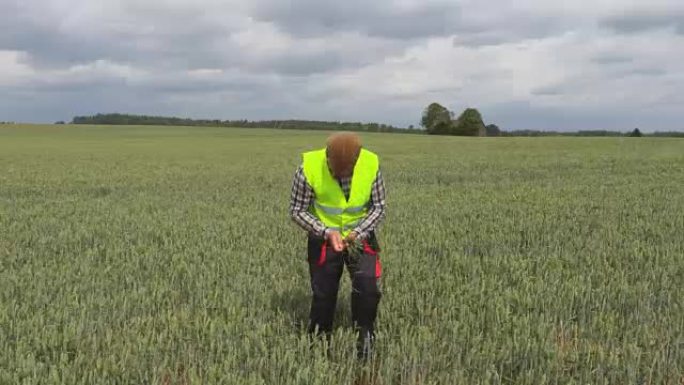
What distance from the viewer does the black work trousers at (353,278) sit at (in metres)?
4.79

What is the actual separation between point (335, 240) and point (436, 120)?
11002 centimetres

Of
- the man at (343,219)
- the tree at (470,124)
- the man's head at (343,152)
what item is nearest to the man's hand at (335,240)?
the man at (343,219)

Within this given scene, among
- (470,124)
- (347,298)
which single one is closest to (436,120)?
(470,124)

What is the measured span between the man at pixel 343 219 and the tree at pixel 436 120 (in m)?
106

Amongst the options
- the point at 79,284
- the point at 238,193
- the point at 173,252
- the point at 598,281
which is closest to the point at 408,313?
the point at 598,281

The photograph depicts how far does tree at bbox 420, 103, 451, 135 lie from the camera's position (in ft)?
362

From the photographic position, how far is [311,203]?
488 cm

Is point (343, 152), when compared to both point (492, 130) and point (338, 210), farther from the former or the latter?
point (492, 130)

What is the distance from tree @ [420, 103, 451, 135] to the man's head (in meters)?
106

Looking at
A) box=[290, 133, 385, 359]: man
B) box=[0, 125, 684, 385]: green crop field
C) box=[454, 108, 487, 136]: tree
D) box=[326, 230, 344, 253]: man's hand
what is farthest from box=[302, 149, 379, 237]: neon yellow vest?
box=[454, 108, 487, 136]: tree

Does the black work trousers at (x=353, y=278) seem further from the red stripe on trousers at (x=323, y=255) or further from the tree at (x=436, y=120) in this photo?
the tree at (x=436, y=120)

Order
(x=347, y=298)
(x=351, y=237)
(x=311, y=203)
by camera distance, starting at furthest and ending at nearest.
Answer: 1. (x=347, y=298)
2. (x=311, y=203)
3. (x=351, y=237)

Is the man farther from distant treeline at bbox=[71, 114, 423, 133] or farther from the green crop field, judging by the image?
distant treeline at bbox=[71, 114, 423, 133]

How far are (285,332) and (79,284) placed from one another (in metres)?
2.71
